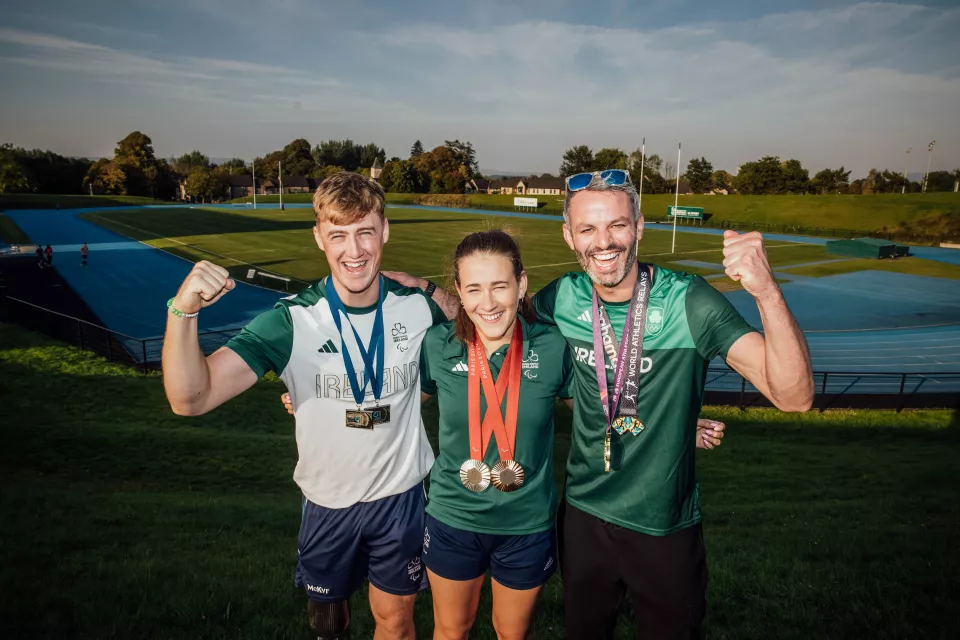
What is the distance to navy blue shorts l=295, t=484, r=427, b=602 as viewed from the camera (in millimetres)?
3346

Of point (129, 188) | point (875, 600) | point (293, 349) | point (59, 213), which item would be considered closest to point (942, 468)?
point (875, 600)

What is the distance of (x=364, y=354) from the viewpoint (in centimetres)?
338

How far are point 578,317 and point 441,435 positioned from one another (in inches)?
39.6

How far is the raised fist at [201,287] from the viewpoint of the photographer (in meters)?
2.66

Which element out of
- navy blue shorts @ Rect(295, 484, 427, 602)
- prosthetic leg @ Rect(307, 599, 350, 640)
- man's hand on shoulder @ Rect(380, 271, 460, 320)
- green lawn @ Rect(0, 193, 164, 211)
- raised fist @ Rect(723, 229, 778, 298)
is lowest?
prosthetic leg @ Rect(307, 599, 350, 640)

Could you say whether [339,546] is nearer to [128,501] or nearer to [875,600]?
[875,600]

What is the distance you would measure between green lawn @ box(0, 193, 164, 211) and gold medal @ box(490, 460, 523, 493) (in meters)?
94.5

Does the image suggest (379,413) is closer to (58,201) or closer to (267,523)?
(267,523)

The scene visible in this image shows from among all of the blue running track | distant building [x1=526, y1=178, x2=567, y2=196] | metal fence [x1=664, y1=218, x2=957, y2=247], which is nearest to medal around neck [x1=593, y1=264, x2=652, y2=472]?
the blue running track

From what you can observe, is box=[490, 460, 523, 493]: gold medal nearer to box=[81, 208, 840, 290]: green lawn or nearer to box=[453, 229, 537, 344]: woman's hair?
box=[453, 229, 537, 344]: woman's hair

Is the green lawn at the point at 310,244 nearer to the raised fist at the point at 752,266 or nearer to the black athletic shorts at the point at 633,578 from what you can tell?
the black athletic shorts at the point at 633,578

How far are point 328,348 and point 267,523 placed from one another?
410cm

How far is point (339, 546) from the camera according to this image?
11.0 ft

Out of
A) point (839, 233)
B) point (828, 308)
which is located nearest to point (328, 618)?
point (828, 308)
